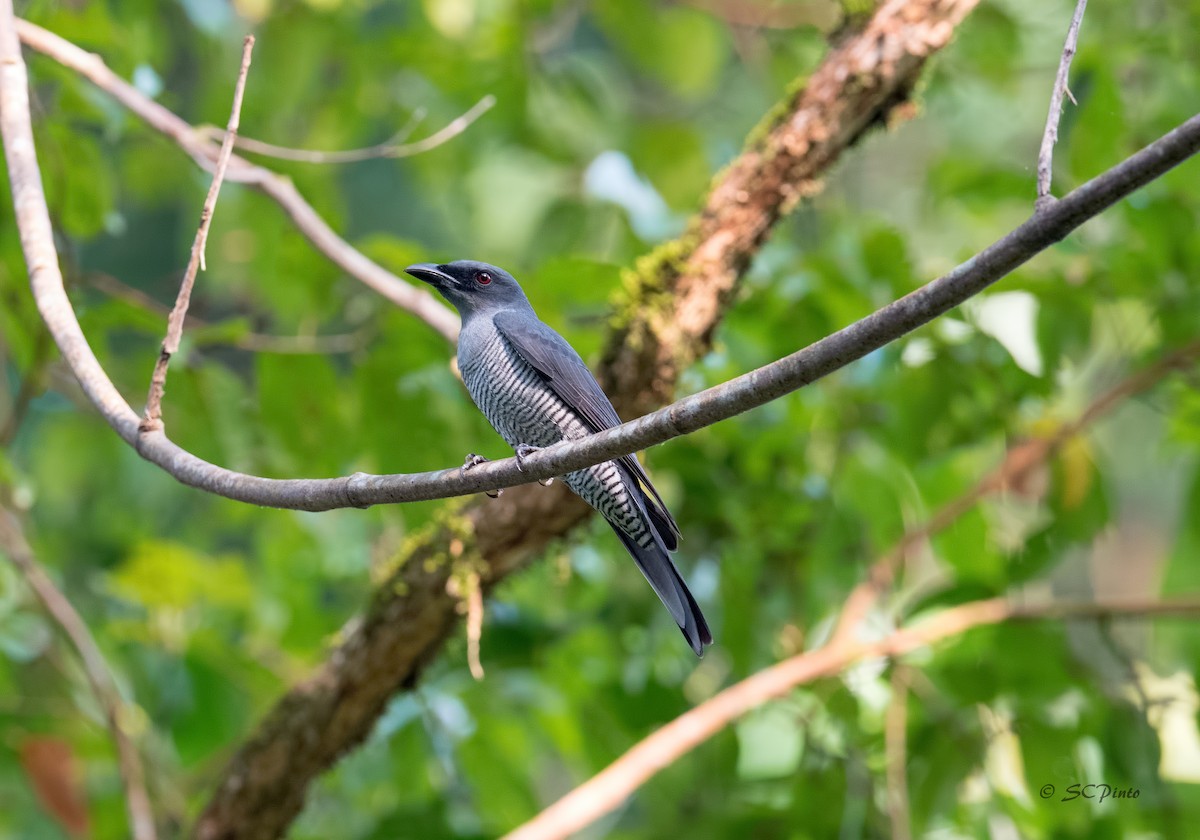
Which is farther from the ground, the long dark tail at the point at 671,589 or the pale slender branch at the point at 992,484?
the pale slender branch at the point at 992,484

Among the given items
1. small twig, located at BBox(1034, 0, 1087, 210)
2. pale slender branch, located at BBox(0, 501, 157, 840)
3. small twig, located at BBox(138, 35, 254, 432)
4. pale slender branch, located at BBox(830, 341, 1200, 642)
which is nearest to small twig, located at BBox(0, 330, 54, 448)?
pale slender branch, located at BBox(0, 501, 157, 840)

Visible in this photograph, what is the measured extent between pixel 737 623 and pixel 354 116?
10.8 ft

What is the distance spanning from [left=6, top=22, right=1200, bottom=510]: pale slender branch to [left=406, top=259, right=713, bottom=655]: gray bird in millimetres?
946

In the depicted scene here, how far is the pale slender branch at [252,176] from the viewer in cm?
357

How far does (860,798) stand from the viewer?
14.2 feet

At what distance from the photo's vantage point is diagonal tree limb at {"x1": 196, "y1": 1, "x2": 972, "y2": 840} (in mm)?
3662

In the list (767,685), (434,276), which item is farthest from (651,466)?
(434,276)

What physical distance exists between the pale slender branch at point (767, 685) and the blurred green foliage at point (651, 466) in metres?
0.10

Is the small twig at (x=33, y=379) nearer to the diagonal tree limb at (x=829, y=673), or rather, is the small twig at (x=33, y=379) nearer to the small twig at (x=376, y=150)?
the small twig at (x=376, y=150)

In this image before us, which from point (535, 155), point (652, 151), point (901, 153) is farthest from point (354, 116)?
point (901, 153)

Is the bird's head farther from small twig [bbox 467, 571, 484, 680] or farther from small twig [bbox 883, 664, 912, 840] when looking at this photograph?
small twig [bbox 883, 664, 912, 840]

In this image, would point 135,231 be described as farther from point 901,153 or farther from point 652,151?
point 901,153

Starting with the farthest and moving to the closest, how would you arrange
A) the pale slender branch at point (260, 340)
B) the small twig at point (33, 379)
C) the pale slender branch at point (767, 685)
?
the pale slender branch at point (260, 340), the small twig at point (33, 379), the pale slender branch at point (767, 685)

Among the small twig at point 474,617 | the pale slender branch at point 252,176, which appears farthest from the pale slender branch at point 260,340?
the small twig at point 474,617
